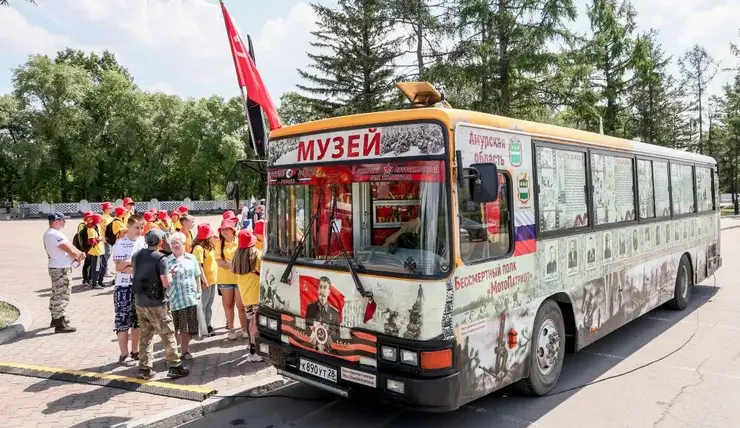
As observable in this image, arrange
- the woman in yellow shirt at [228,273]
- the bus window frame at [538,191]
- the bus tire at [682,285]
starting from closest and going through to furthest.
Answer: the bus window frame at [538,191] < the woman in yellow shirt at [228,273] < the bus tire at [682,285]

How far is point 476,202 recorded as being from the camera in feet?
14.8

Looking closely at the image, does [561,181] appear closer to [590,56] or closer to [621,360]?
[621,360]

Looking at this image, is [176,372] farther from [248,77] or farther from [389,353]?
[248,77]

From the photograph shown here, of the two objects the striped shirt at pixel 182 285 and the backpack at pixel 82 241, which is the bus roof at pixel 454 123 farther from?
the backpack at pixel 82 241

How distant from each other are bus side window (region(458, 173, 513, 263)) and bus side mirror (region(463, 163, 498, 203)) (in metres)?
0.15

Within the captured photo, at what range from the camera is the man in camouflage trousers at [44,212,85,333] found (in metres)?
8.37

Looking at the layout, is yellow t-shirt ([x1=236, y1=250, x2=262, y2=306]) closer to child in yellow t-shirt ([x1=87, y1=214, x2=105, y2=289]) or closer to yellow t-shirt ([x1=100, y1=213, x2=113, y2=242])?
child in yellow t-shirt ([x1=87, y1=214, x2=105, y2=289])

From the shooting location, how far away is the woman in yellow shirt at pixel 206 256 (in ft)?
26.7

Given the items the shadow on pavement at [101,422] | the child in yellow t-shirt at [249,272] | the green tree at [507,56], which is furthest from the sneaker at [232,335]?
the green tree at [507,56]

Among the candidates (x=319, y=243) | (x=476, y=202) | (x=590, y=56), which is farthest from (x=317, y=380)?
(x=590, y=56)

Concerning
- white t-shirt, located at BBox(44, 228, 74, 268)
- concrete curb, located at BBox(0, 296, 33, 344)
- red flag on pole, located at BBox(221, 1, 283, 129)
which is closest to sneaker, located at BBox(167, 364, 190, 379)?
white t-shirt, located at BBox(44, 228, 74, 268)

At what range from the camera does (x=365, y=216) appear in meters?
4.92

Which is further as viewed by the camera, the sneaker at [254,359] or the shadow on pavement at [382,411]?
the sneaker at [254,359]

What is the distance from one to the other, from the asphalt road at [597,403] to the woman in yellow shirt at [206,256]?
9.14 feet
